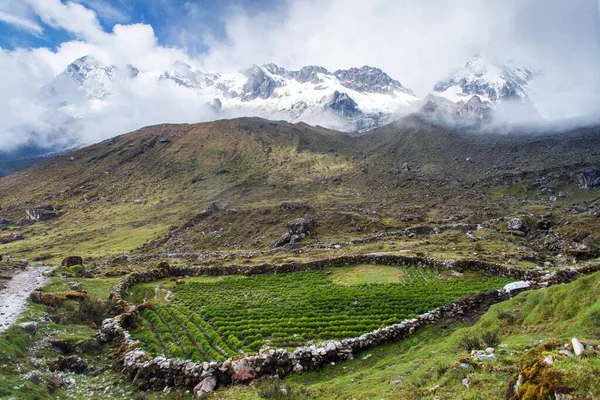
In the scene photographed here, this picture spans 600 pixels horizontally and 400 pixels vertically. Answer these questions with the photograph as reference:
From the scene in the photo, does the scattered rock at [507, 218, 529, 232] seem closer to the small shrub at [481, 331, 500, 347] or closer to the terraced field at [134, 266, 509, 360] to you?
the terraced field at [134, 266, 509, 360]

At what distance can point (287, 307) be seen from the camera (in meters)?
32.8

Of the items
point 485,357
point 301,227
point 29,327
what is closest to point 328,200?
point 301,227

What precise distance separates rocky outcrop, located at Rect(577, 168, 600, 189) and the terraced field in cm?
9450

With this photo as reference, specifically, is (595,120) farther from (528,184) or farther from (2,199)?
(2,199)

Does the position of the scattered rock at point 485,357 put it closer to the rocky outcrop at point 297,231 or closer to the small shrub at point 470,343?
the small shrub at point 470,343

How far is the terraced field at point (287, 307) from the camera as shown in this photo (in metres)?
26.6

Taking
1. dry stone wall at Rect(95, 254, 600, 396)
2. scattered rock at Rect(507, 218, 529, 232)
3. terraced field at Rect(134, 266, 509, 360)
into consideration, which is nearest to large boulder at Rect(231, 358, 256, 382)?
dry stone wall at Rect(95, 254, 600, 396)

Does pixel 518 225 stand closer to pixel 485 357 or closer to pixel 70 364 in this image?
pixel 485 357

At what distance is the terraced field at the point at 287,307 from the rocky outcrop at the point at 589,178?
94.5 m

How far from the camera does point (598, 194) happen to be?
317 ft

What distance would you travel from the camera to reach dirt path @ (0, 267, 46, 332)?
26.0 meters

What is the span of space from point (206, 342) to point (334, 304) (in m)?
11.8

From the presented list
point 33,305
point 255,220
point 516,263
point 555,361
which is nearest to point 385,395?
point 555,361

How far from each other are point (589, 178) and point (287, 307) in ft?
377
